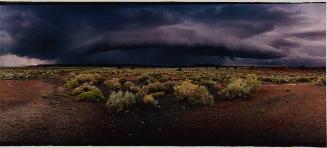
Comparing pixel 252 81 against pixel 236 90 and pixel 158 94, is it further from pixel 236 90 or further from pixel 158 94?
pixel 158 94

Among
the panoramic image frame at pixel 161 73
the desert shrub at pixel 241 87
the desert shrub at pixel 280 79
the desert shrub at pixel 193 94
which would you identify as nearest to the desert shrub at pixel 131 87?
the panoramic image frame at pixel 161 73

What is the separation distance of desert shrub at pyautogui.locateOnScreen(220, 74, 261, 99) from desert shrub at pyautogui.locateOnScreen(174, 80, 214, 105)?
0.80 feet

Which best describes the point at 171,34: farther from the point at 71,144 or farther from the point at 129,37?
the point at 71,144

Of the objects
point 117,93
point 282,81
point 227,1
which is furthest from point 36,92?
point 282,81

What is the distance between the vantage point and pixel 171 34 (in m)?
8.97

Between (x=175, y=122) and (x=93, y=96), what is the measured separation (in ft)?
4.29

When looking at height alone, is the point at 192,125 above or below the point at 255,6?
below

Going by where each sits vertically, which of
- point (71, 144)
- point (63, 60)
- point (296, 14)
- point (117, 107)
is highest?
point (296, 14)

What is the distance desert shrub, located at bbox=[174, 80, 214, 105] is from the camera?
8852mm

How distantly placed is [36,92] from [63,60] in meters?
0.64

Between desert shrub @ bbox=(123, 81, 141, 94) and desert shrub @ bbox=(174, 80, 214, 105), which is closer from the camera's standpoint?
desert shrub @ bbox=(174, 80, 214, 105)

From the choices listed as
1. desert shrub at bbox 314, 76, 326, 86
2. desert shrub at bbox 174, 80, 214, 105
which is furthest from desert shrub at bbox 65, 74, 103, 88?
desert shrub at bbox 314, 76, 326, 86

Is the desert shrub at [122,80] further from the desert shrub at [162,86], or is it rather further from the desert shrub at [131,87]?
the desert shrub at [162,86]

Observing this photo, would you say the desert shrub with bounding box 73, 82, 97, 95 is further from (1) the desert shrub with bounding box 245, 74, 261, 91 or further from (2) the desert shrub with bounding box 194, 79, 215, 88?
(1) the desert shrub with bounding box 245, 74, 261, 91
